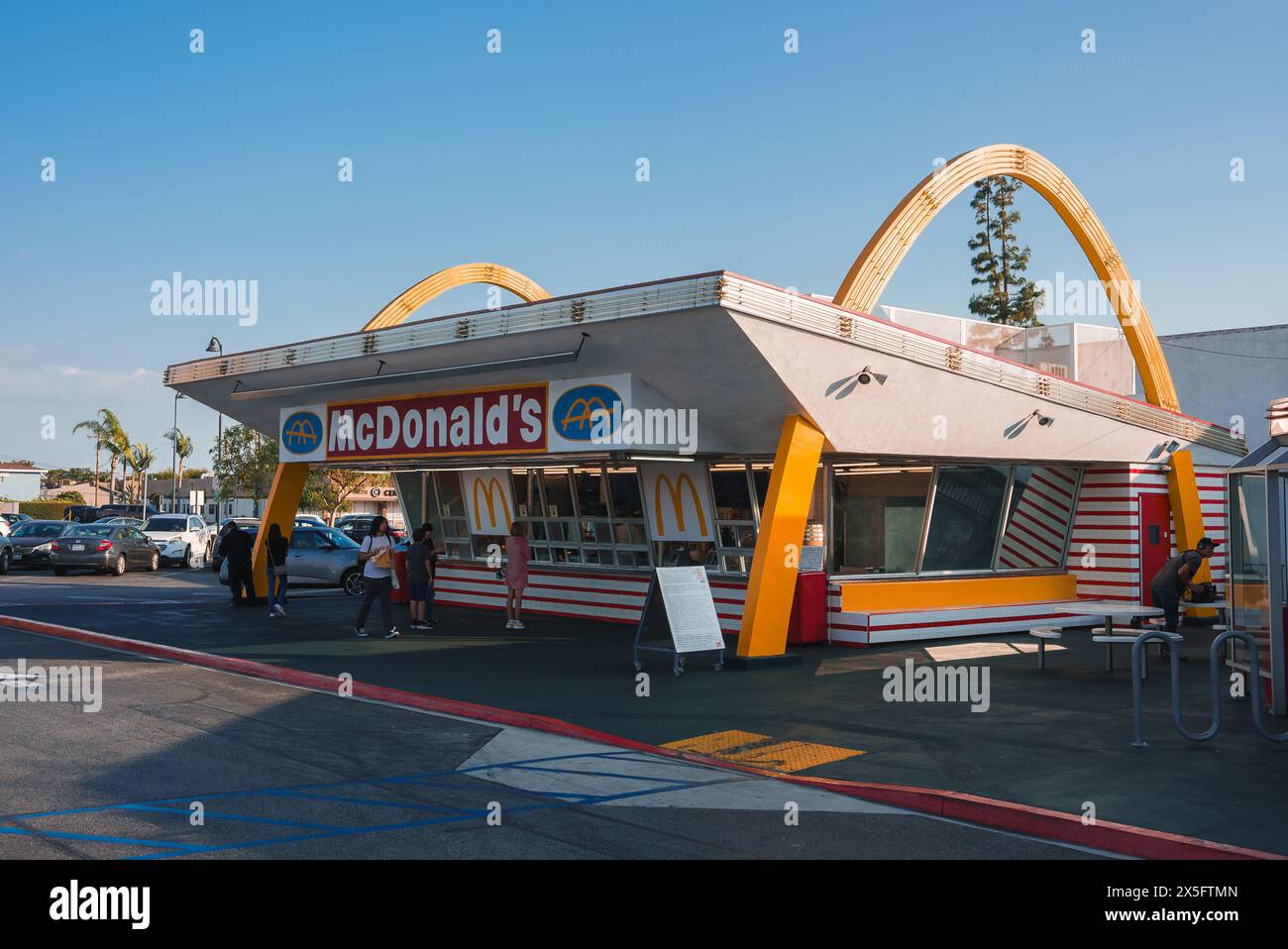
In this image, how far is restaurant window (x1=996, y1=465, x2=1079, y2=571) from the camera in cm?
2119

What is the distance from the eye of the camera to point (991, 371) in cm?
1727

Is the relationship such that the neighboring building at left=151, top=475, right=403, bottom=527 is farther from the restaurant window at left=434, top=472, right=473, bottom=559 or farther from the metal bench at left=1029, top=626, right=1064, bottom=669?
the metal bench at left=1029, top=626, right=1064, bottom=669

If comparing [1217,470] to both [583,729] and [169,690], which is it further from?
[169,690]

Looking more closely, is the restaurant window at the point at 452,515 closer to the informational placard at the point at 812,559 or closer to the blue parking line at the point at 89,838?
the informational placard at the point at 812,559

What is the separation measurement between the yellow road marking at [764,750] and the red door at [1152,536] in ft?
45.2

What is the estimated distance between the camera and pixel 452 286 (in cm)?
2569

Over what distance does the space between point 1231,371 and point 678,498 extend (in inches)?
1050

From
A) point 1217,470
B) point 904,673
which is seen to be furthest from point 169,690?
point 1217,470

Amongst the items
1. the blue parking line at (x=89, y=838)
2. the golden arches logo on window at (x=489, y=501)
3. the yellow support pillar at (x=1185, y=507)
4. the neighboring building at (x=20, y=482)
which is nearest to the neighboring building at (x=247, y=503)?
the neighboring building at (x=20, y=482)

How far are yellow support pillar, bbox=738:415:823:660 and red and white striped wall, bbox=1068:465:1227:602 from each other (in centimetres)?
893

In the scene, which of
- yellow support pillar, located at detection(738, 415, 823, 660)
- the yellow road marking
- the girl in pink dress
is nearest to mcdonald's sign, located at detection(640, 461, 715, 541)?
the girl in pink dress

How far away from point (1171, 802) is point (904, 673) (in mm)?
6665

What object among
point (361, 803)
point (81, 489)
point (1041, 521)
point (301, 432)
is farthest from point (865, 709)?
point (81, 489)

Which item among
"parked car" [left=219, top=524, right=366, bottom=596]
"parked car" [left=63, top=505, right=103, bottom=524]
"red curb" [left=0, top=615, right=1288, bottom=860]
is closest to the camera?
"red curb" [left=0, top=615, right=1288, bottom=860]
